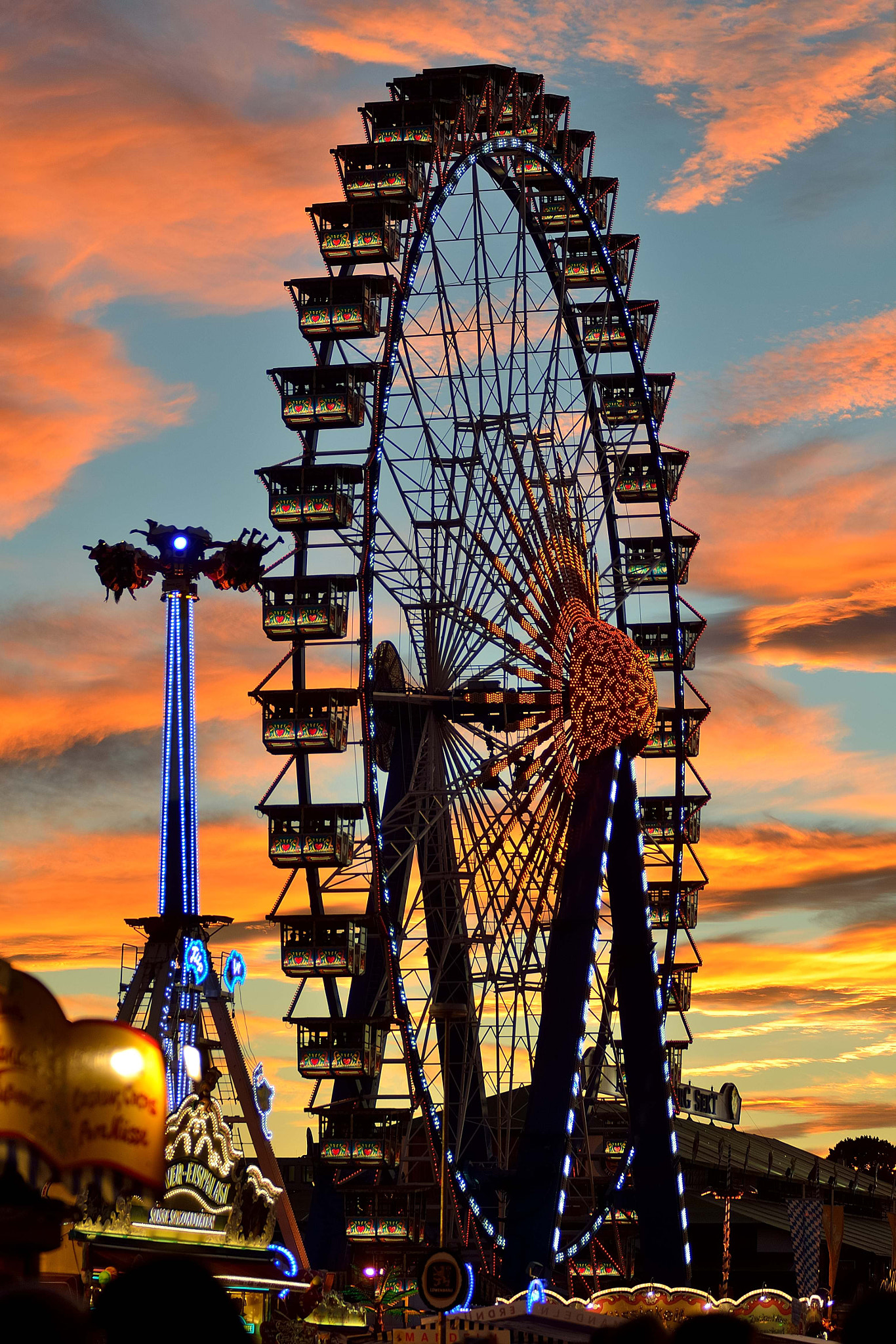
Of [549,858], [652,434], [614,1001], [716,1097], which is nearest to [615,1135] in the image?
[614,1001]

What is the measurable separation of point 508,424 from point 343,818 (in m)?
8.69

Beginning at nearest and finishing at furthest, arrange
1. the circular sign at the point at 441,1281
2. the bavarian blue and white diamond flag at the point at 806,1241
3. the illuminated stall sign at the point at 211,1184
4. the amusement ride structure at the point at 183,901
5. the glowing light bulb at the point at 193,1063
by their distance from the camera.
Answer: the circular sign at the point at 441,1281 < the illuminated stall sign at the point at 211,1184 < the glowing light bulb at the point at 193,1063 < the amusement ride structure at the point at 183,901 < the bavarian blue and white diamond flag at the point at 806,1241

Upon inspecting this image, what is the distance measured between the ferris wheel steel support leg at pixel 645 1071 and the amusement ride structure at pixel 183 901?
345 inches

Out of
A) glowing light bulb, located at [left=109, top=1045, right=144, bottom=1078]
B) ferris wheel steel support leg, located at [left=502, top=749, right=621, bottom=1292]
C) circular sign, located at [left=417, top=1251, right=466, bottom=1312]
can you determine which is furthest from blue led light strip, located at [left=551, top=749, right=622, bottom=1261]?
glowing light bulb, located at [left=109, top=1045, right=144, bottom=1078]

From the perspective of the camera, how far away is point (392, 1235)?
41.0 m

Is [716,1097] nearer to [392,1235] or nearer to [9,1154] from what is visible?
[392,1235]

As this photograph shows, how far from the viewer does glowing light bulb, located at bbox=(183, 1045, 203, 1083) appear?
86.1ft

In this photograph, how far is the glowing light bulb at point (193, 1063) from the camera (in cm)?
2623

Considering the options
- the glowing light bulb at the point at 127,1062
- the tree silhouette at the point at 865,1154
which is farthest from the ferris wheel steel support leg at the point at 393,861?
the tree silhouette at the point at 865,1154

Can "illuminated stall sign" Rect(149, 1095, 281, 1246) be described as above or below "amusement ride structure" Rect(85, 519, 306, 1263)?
below

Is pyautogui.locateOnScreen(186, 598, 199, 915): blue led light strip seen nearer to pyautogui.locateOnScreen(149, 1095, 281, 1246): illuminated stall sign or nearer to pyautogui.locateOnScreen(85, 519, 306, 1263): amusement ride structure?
pyautogui.locateOnScreen(85, 519, 306, 1263): amusement ride structure

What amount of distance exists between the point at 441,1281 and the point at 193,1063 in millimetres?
6815

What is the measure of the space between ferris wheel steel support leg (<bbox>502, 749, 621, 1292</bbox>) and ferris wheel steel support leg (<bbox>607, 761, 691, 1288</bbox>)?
1.95m

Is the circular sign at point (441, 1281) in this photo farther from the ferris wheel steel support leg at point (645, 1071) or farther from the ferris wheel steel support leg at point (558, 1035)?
the ferris wheel steel support leg at point (645, 1071)
